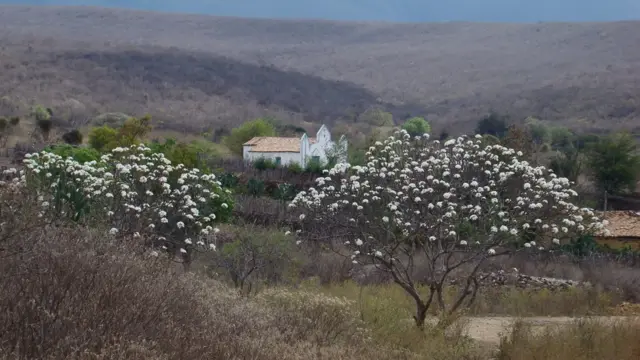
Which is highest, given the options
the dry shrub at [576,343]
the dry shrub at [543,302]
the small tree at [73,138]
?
the dry shrub at [576,343]

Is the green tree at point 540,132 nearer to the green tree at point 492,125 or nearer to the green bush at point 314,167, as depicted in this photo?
the green tree at point 492,125

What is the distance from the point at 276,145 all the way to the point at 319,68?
228 feet

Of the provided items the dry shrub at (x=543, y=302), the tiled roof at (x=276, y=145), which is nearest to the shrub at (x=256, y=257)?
the dry shrub at (x=543, y=302)

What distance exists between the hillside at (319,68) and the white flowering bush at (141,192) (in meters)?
57.4

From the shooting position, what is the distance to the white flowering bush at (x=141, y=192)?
15.1 m

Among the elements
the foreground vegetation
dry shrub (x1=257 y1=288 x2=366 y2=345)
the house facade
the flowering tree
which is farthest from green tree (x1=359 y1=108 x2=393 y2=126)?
dry shrub (x1=257 y1=288 x2=366 y2=345)

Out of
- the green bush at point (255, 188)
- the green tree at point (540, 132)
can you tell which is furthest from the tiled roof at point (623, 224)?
the green tree at point (540, 132)

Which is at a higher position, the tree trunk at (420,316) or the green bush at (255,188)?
the tree trunk at (420,316)

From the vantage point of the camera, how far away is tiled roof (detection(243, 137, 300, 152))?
49.9m

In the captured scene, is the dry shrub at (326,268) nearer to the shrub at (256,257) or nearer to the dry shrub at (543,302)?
the shrub at (256,257)

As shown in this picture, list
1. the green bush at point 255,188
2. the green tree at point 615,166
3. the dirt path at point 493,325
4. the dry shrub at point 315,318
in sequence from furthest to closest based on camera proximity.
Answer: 1. the green tree at point 615,166
2. the green bush at point 255,188
3. the dirt path at point 493,325
4. the dry shrub at point 315,318

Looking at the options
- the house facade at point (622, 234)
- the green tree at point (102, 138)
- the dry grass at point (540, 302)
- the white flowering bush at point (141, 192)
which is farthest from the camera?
the green tree at point (102, 138)

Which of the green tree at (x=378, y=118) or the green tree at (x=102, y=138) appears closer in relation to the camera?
the green tree at (x=102, y=138)

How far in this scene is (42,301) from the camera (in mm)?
6074
